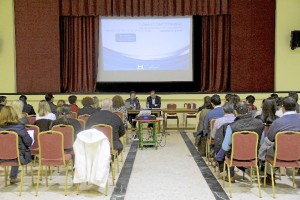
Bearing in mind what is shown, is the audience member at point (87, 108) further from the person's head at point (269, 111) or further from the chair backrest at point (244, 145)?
the chair backrest at point (244, 145)

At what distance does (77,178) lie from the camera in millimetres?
5629

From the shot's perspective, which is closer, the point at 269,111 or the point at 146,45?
the point at 269,111

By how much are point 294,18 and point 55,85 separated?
23.6 ft

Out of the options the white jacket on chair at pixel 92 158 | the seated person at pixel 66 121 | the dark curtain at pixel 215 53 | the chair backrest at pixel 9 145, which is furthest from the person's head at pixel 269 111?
the dark curtain at pixel 215 53

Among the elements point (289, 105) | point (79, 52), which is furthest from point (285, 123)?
point (79, 52)

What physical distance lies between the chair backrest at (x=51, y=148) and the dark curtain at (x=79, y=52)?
7948 millimetres

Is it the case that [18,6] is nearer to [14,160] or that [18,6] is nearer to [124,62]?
[124,62]

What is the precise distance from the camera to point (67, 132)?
6246mm

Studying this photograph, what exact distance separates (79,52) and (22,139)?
806 cm

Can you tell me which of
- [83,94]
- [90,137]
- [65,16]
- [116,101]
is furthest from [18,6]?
[90,137]

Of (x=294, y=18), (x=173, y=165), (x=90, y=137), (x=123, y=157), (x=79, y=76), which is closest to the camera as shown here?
(x=90, y=137)

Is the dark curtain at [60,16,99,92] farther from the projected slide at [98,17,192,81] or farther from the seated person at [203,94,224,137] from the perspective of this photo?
the seated person at [203,94,224,137]

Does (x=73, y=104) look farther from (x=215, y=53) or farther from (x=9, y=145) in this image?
(x=215, y=53)

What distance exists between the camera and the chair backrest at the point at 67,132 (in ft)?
20.4
